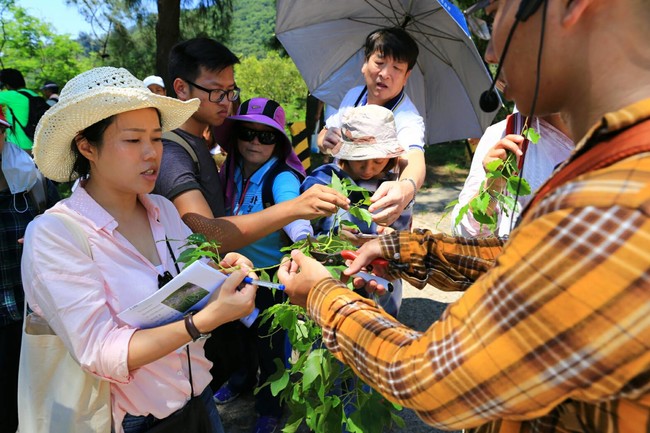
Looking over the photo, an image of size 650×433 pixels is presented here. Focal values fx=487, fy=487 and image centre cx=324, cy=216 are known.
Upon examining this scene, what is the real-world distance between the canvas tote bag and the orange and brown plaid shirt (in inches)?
43.5

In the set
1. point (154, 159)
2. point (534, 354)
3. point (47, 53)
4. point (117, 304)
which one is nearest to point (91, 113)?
point (154, 159)

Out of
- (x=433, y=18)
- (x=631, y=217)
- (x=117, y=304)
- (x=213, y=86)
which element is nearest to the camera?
(x=631, y=217)

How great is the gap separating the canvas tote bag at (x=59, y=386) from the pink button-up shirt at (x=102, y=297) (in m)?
0.05

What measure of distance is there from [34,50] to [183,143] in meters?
18.8

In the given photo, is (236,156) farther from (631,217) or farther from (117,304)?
(631,217)

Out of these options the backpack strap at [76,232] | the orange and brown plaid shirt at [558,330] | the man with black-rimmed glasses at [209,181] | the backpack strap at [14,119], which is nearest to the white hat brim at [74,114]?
the backpack strap at [76,232]

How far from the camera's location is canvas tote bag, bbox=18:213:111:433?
1531 millimetres

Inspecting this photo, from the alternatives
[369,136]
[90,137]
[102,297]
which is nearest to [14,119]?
[90,137]

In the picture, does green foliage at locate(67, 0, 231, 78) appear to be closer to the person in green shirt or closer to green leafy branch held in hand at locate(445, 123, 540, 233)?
the person in green shirt

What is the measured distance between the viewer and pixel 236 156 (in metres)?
2.97

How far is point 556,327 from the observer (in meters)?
0.67

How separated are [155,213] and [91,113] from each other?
1.41ft

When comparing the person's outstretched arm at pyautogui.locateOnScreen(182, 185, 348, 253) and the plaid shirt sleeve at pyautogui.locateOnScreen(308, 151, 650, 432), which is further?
the person's outstretched arm at pyautogui.locateOnScreen(182, 185, 348, 253)

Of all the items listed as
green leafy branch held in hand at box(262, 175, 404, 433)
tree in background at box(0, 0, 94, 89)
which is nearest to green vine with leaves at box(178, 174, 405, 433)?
green leafy branch held in hand at box(262, 175, 404, 433)
